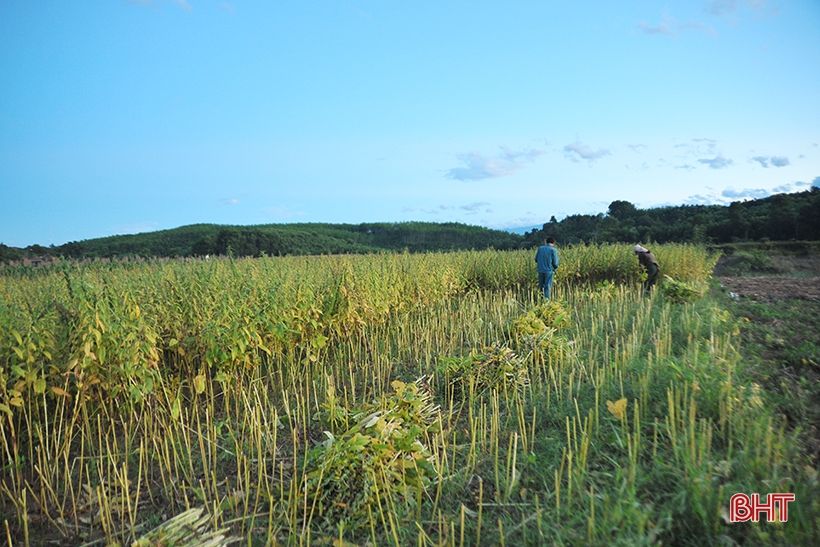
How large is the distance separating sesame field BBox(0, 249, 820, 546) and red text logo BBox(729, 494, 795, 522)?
51mm

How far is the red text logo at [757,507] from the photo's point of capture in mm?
2646

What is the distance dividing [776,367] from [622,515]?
3967 millimetres

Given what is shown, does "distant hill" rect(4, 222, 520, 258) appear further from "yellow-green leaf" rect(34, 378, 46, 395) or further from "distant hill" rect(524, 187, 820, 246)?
"yellow-green leaf" rect(34, 378, 46, 395)

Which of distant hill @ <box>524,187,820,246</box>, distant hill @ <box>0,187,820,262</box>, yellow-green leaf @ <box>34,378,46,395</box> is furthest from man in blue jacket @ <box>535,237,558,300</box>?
distant hill @ <box>524,187,820,246</box>

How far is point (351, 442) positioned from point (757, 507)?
2419 millimetres

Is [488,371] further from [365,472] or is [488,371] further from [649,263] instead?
[649,263]

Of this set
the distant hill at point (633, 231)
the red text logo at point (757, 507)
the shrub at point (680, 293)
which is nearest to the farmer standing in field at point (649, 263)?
the shrub at point (680, 293)

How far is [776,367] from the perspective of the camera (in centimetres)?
542

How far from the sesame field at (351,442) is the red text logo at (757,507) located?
0.05 m

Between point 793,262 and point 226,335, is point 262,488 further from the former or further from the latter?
point 793,262

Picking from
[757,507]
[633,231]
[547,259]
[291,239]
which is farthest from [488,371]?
[291,239]

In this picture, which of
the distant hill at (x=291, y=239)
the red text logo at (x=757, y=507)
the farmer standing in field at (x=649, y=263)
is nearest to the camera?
the red text logo at (x=757, y=507)

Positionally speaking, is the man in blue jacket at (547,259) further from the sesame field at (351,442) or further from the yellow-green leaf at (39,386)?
the yellow-green leaf at (39,386)

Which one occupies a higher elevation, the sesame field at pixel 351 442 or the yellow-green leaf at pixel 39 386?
the yellow-green leaf at pixel 39 386
